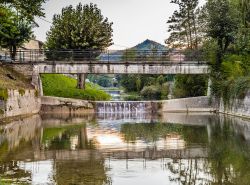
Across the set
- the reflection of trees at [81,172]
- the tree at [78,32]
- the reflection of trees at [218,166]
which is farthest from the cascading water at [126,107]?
the reflection of trees at [81,172]

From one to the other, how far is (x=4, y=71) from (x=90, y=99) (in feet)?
42.3

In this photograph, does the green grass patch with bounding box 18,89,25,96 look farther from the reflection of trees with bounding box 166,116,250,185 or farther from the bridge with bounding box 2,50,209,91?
the reflection of trees with bounding box 166,116,250,185

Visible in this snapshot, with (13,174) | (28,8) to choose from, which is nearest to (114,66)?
(28,8)

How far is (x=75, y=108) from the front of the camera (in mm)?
50750

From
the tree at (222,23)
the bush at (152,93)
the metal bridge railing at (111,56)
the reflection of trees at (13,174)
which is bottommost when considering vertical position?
the reflection of trees at (13,174)

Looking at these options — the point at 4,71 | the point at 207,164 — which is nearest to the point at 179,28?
the point at 4,71

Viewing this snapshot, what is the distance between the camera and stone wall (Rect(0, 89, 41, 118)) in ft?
120

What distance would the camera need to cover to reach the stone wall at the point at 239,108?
39.4 m

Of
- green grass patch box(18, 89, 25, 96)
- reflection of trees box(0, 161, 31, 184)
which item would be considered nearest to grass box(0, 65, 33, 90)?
green grass patch box(18, 89, 25, 96)

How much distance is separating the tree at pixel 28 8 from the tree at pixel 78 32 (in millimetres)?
23647

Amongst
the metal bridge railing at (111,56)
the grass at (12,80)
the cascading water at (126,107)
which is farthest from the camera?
the cascading water at (126,107)

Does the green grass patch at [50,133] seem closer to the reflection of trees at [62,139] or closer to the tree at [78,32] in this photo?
the reflection of trees at [62,139]

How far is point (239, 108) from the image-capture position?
138 feet

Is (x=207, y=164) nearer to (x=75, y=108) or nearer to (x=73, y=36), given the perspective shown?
(x=75, y=108)
